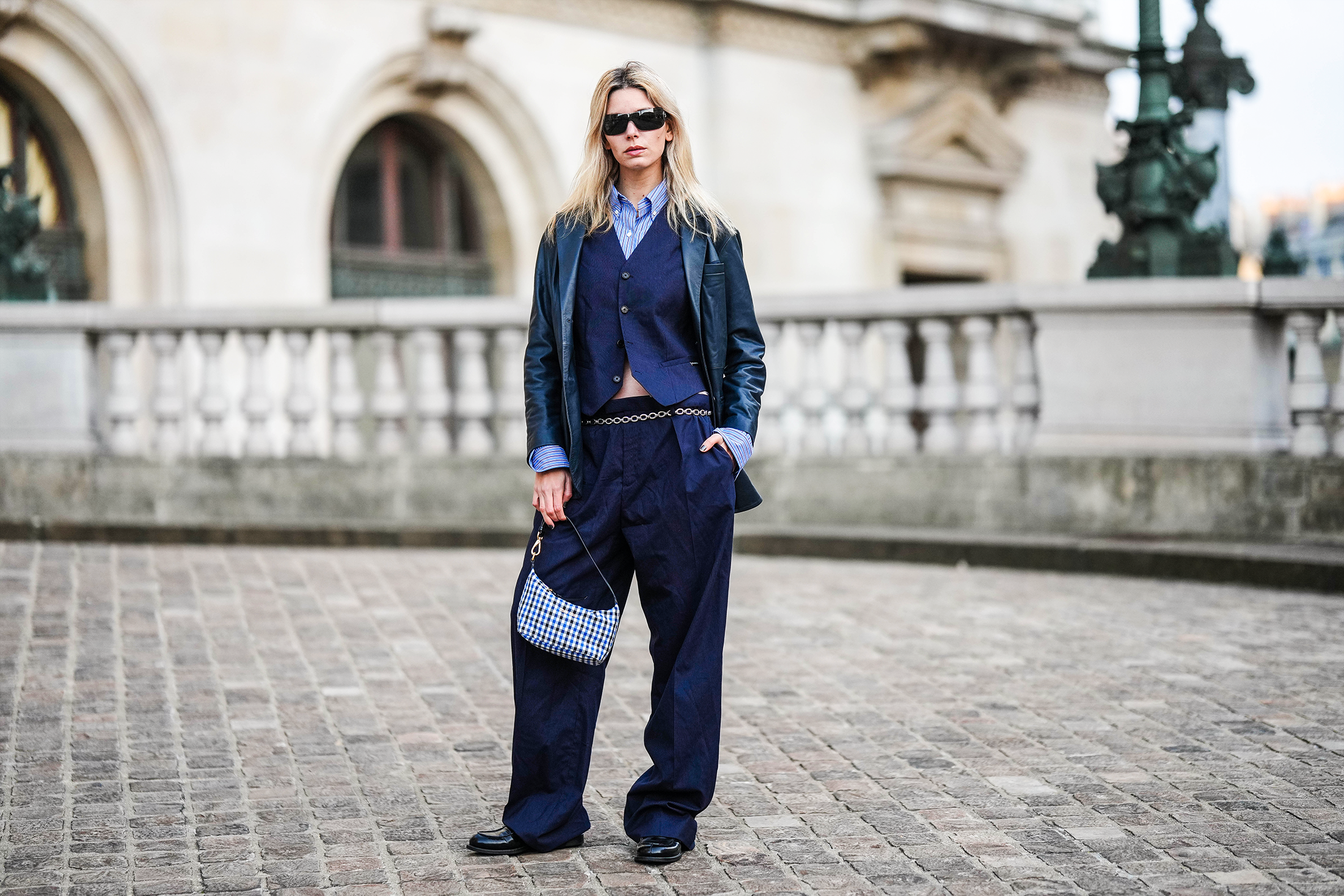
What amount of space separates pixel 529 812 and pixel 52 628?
3.80 metres

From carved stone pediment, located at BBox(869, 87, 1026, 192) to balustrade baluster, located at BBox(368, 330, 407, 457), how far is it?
448 inches

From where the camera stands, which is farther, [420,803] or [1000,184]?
[1000,184]

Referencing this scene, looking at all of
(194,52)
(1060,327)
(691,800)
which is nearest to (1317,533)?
(1060,327)

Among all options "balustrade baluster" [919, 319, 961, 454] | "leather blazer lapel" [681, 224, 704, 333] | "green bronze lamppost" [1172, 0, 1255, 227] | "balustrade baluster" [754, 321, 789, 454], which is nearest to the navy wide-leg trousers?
"leather blazer lapel" [681, 224, 704, 333]

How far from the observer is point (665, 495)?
4.21m

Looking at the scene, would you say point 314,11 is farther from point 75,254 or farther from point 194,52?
point 75,254

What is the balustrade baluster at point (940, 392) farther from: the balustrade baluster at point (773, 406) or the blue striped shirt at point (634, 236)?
the blue striped shirt at point (634, 236)

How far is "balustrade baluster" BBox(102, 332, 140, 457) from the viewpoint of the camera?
429 inches

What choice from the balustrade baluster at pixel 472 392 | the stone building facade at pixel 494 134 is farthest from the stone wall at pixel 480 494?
the stone building facade at pixel 494 134

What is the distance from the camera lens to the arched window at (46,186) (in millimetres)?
15227

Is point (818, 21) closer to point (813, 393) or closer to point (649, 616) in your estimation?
point (813, 393)

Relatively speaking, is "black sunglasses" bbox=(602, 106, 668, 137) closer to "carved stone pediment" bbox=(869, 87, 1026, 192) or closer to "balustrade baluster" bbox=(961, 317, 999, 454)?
"balustrade baluster" bbox=(961, 317, 999, 454)

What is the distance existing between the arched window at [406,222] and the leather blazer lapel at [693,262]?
1357cm

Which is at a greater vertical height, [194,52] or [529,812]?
[194,52]
